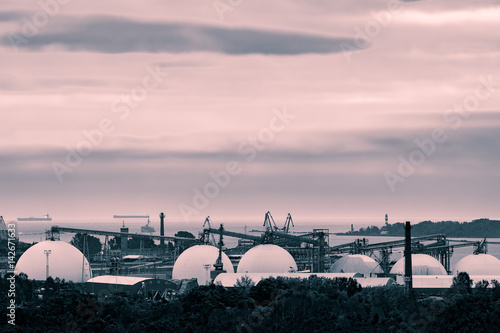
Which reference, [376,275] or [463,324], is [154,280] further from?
[463,324]

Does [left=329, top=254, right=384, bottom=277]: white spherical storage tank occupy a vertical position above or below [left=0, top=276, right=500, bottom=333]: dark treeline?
above

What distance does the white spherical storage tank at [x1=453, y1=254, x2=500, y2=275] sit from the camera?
88838 millimetres

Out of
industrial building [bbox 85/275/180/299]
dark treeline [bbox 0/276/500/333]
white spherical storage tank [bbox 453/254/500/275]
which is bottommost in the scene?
dark treeline [bbox 0/276/500/333]

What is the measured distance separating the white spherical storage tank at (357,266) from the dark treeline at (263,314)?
79.4 feet

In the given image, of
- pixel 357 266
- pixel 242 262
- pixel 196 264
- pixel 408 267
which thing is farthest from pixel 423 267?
pixel 196 264

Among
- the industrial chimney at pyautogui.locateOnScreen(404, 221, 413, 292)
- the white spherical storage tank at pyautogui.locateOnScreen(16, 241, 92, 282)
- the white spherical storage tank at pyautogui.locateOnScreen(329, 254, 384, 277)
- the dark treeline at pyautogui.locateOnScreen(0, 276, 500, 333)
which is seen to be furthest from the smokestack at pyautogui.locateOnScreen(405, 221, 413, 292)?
the white spherical storage tank at pyautogui.locateOnScreen(16, 241, 92, 282)

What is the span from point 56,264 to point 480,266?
4016 centimetres

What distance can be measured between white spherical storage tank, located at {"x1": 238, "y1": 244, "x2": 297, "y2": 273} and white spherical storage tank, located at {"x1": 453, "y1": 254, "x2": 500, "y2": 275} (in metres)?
16.6

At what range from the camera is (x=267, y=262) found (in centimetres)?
8450

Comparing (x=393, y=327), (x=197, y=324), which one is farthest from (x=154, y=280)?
(x=393, y=327)

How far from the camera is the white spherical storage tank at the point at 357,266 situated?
3344 inches

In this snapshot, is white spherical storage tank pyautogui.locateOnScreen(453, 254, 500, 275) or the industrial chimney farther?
white spherical storage tank pyautogui.locateOnScreen(453, 254, 500, 275)

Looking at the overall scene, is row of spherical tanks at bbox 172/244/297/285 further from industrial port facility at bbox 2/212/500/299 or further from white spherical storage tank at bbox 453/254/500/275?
white spherical storage tank at bbox 453/254/500/275

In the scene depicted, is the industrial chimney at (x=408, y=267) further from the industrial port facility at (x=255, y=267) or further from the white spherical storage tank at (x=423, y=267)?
the white spherical storage tank at (x=423, y=267)
